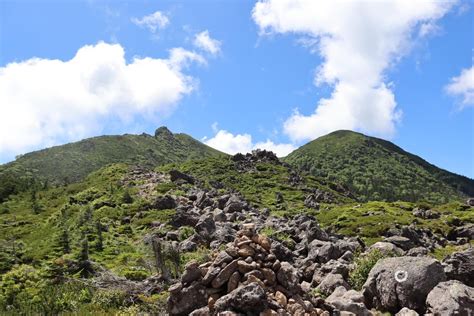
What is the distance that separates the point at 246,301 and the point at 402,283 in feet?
37.3

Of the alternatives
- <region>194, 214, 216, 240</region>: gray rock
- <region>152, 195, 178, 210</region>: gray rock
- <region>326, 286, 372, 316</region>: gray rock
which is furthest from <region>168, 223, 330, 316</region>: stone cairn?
<region>152, 195, 178, 210</region>: gray rock

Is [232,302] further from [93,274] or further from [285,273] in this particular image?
[93,274]

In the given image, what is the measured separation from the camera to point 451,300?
951 inches

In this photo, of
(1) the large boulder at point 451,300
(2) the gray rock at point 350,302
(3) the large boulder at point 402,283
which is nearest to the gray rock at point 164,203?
(2) the gray rock at point 350,302

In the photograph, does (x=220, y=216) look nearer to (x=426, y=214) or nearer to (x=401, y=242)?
(x=401, y=242)

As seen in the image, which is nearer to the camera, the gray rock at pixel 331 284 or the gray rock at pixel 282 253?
the gray rock at pixel 331 284

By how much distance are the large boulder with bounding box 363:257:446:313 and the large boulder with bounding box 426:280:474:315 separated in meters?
1.22

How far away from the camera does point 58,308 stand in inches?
1443

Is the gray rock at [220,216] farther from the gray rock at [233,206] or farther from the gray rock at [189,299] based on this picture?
the gray rock at [189,299]

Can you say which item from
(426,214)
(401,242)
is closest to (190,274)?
(401,242)

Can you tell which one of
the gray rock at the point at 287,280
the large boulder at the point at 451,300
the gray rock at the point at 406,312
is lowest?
the gray rock at the point at 406,312

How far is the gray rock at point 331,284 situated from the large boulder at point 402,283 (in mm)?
2727

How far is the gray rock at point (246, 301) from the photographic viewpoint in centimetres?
2186

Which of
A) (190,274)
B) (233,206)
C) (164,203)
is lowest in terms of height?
(190,274)
